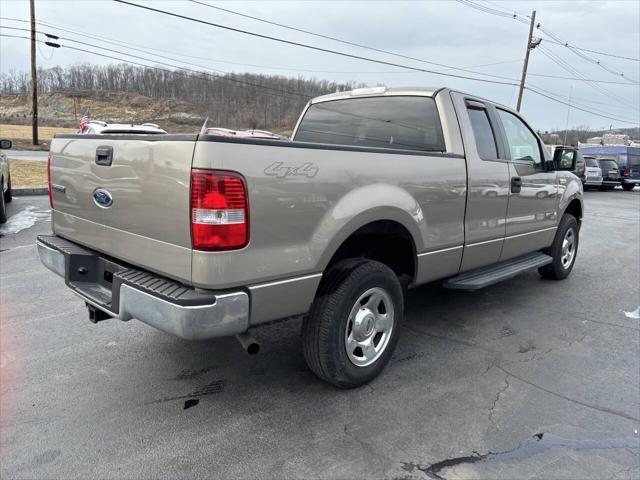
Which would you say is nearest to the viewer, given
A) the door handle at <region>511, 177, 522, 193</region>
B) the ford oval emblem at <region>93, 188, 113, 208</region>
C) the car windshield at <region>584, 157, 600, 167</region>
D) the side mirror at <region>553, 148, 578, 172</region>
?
the ford oval emblem at <region>93, 188, 113, 208</region>

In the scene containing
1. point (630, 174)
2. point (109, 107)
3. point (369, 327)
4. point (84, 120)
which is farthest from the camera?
point (109, 107)

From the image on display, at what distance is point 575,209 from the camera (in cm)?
612

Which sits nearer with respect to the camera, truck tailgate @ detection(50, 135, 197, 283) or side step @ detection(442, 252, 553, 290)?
truck tailgate @ detection(50, 135, 197, 283)

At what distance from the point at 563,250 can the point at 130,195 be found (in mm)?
5280

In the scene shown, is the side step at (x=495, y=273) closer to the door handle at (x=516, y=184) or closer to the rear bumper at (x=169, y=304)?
the door handle at (x=516, y=184)

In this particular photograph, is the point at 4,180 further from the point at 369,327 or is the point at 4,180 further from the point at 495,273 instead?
the point at 495,273

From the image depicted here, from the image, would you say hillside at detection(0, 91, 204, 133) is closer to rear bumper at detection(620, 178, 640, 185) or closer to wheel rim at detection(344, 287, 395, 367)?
rear bumper at detection(620, 178, 640, 185)

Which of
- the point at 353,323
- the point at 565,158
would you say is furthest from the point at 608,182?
the point at 353,323

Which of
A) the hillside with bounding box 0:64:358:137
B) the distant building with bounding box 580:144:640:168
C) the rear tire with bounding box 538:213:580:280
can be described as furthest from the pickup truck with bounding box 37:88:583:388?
the hillside with bounding box 0:64:358:137

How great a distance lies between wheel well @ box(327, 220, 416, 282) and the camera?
10.5 feet

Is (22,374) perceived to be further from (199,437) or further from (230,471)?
(230,471)

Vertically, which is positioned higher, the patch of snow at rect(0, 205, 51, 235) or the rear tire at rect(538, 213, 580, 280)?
the rear tire at rect(538, 213, 580, 280)

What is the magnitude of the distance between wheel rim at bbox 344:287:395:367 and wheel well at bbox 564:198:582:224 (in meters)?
3.77

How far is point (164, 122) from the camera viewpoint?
8825cm
